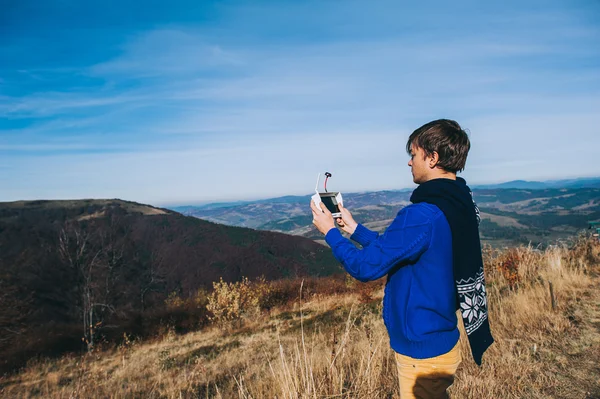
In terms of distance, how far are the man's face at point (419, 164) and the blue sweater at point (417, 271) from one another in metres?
0.24

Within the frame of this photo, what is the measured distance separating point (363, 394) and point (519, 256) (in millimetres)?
6482

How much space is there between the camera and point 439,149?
158 cm

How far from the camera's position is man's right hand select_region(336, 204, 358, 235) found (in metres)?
1.94

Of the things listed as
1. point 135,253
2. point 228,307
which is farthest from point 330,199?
point 135,253

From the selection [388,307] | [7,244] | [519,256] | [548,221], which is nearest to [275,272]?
[7,244]

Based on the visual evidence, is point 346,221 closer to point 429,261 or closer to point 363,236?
point 363,236

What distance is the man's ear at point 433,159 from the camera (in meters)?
1.60

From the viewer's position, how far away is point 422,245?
1.44 meters

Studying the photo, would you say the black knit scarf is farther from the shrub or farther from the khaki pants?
the shrub

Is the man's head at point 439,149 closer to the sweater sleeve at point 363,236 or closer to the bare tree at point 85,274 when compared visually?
the sweater sleeve at point 363,236

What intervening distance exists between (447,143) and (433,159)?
0.10 m

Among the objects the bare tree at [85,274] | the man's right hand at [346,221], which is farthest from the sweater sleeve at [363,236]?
the bare tree at [85,274]

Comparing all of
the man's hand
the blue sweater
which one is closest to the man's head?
the blue sweater

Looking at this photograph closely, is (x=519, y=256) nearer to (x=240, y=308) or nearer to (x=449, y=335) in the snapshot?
(x=449, y=335)
